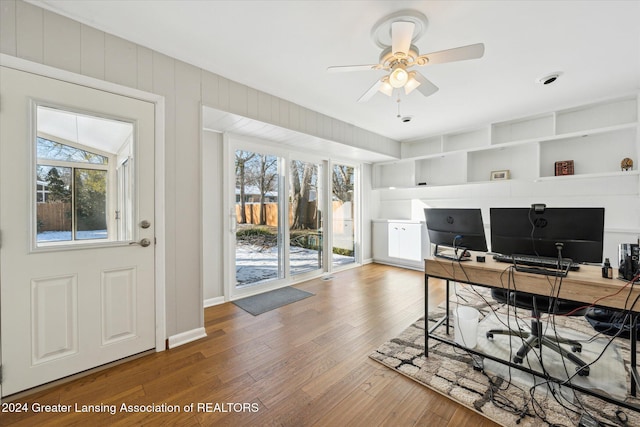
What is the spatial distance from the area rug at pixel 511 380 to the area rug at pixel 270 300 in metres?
1.44

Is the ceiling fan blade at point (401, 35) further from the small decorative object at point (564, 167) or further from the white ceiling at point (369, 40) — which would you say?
the small decorative object at point (564, 167)

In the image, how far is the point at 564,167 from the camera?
3.56 m

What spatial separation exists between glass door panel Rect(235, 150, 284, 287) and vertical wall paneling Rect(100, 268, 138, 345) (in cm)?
144

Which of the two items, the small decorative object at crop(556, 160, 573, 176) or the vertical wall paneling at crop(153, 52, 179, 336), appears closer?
the vertical wall paneling at crop(153, 52, 179, 336)

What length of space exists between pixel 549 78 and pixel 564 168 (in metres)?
1.61

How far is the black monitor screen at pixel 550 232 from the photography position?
149cm

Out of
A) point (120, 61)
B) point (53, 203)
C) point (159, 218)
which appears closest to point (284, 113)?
point (120, 61)

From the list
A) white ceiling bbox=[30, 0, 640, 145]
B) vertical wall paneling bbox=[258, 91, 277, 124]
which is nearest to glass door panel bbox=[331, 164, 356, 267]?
white ceiling bbox=[30, 0, 640, 145]

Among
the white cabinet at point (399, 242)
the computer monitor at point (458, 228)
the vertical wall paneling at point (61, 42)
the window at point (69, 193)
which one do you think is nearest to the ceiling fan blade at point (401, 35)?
the computer monitor at point (458, 228)

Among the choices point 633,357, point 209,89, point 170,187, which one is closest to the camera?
point 633,357

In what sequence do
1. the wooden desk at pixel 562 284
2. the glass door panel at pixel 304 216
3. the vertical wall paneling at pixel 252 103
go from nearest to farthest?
1. the wooden desk at pixel 562 284
2. the vertical wall paneling at pixel 252 103
3. the glass door panel at pixel 304 216

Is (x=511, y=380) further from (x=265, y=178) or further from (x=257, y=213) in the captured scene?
(x=265, y=178)

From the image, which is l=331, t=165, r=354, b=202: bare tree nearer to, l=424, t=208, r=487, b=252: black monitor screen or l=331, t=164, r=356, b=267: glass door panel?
l=331, t=164, r=356, b=267: glass door panel

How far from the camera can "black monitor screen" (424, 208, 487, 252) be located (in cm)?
185
